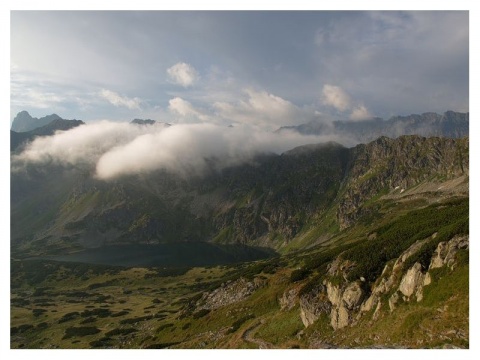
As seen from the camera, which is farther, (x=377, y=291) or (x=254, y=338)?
(x=254, y=338)

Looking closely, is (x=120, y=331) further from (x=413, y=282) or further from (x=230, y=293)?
(x=413, y=282)

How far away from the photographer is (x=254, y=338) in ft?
160

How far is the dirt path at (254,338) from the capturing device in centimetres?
4418

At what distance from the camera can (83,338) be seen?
282ft

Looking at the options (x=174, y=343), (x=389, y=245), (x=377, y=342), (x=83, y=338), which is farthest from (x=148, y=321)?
(x=377, y=342)

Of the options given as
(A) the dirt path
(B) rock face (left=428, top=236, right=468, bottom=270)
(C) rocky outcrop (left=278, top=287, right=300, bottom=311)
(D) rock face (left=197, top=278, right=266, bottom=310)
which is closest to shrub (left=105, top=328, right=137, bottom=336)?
(D) rock face (left=197, top=278, right=266, bottom=310)

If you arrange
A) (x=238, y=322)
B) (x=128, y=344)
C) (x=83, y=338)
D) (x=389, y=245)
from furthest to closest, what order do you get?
(x=83, y=338) → (x=128, y=344) → (x=238, y=322) → (x=389, y=245)

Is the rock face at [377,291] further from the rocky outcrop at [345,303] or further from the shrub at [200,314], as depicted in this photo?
the shrub at [200,314]

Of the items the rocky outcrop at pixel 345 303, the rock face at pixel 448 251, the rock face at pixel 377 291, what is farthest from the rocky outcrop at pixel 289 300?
the rock face at pixel 448 251

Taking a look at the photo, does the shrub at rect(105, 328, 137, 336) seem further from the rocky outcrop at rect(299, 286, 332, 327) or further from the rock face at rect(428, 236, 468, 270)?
the rock face at rect(428, 236, 468, 270)

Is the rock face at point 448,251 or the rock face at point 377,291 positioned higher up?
the rock face at point 448,251

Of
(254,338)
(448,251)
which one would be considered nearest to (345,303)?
(448,251)
